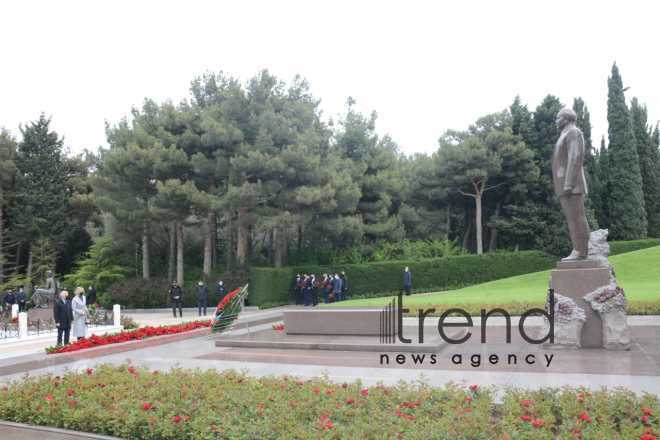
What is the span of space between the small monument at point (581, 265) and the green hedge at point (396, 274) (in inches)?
784

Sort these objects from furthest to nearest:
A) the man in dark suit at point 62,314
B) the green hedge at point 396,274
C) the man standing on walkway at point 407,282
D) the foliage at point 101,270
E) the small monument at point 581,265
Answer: the foliage at point 101,270 < the green hedge at point 396,274 < the man standing on walkway at point 407,282 < the man in dark suit at point 62,314 < the small monument at point 581,265

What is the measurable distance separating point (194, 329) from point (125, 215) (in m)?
15.4

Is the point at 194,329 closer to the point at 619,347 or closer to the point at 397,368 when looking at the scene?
the point at 397,368

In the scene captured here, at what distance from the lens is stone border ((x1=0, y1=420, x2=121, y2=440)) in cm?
622

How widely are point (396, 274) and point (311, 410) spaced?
2519 centimetres

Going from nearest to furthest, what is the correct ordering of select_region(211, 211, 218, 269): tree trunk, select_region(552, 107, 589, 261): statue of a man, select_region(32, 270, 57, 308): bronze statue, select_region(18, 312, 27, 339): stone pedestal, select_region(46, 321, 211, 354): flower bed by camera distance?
select_region(552, 107, 589, 261): statue of a man, select_region(46, 321, 211, 354): flower bed, select_region(18, 312, 27, 339): stone pedestal, select_region(32, 270, 57, 308): bronze statue, select_region(211, 211, 218, 269): tree trunk

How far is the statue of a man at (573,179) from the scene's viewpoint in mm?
10406

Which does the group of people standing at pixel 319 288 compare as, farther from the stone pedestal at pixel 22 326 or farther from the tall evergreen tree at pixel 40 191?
the tall evergreen tree at pixel 40 191

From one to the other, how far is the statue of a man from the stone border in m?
8.95

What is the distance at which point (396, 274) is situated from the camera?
101 feet

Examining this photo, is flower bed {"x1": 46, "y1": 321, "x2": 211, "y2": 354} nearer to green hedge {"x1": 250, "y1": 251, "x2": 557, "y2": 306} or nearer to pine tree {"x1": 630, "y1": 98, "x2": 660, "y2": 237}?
green hedge {"x1": 250, "y1": 251, "x2": 557, "y2": 306}

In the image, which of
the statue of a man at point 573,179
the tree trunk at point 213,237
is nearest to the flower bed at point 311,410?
the statue of a man at point 573,179

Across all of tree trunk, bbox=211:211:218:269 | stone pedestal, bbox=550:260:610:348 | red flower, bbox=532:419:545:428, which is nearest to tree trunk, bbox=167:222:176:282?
tree trunk, bbox=211:211:218:269

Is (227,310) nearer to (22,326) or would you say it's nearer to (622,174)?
(22,326)
